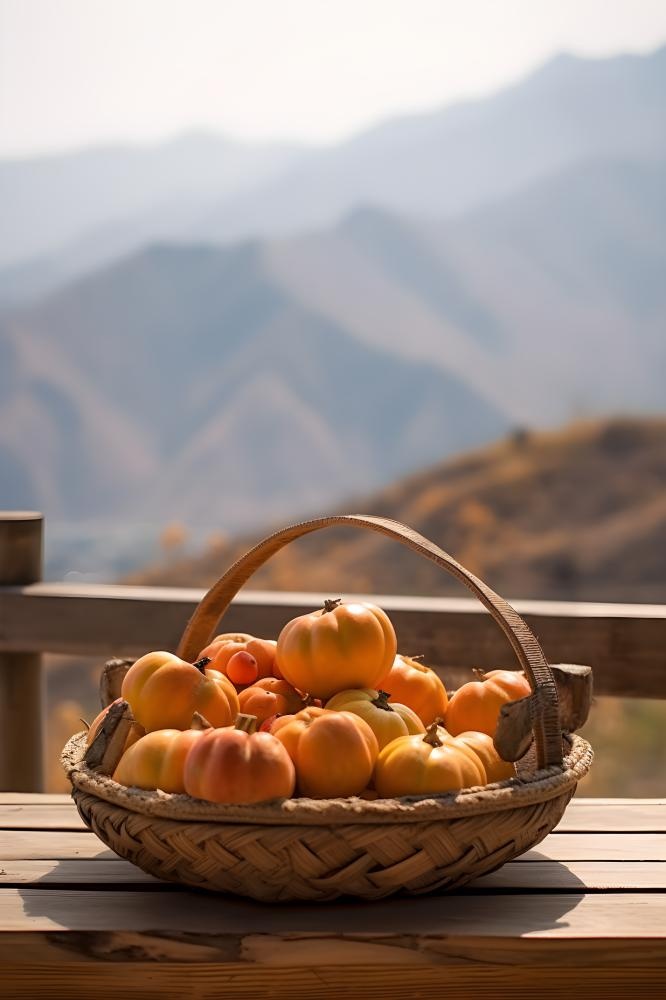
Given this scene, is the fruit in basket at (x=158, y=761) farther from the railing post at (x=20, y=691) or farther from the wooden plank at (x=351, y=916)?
the railing post at (x=20, y=691)

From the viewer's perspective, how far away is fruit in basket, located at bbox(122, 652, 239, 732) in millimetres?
1091

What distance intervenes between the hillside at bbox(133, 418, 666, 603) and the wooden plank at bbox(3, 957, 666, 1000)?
6144mm

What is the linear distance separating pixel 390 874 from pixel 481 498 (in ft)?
25.7

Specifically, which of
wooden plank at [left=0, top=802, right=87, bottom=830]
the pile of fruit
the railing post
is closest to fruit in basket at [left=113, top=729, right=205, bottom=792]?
the pile of fruit

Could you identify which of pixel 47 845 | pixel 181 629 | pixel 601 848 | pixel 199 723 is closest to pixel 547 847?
pixel 601 848

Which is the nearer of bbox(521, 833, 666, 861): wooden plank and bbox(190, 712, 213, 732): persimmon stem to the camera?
bbox(190, 712, 213, 732): persimmon stem

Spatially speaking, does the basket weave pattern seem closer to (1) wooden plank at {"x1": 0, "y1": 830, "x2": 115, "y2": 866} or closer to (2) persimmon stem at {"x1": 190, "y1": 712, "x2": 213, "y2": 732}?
(2) persimmon stem at {"x1": 190, "y1": 712, "x2": 213, "y2": 732}

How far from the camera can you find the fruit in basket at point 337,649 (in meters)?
1.12

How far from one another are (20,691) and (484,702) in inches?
45.6

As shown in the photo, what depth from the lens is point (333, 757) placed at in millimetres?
983

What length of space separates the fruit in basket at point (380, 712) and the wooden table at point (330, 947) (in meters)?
0.15

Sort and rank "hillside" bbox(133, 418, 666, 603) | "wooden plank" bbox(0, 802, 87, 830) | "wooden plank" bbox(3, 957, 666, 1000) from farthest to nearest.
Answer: "hillside" bbox(133, 418, 666, 603), "wooden plank" bbox(0, 802, 87, 830), "wooden plank" bbox(3, 957, 666, 1000)

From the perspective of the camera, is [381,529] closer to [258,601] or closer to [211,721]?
[211,721]

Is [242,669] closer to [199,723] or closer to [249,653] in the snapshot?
[249,653]
